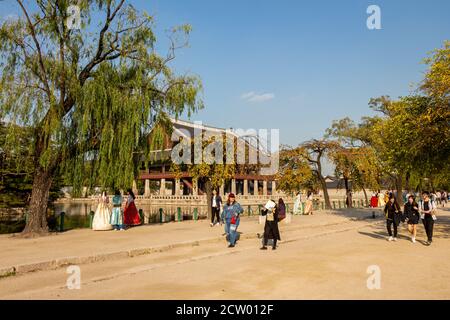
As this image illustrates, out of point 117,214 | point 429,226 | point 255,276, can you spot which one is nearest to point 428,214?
point 429,226

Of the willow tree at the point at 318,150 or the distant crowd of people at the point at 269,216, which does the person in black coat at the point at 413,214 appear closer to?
the distant crowd of people at the point at 269,216

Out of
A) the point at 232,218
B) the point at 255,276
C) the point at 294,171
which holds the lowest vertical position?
the point at 255,276

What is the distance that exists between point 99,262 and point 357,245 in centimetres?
797

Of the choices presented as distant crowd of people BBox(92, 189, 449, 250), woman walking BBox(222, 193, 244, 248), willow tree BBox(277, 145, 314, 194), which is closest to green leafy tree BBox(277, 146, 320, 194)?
willow tree BBox(277, 145, 314, 194)

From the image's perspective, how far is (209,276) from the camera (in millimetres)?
7250

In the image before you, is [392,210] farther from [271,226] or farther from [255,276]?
[255,276]

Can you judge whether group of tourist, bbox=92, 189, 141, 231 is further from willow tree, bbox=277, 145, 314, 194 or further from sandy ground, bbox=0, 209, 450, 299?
willow tree, bbox=277, 145, 314, 194

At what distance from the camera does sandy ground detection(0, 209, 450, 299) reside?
596cm

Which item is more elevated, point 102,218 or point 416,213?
point 416,213

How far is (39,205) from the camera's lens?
13.7 m

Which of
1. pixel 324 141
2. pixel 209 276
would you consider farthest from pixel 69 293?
pixel 324 141

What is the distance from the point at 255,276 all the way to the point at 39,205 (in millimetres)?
10049

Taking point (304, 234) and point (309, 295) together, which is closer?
point (309, 295)
